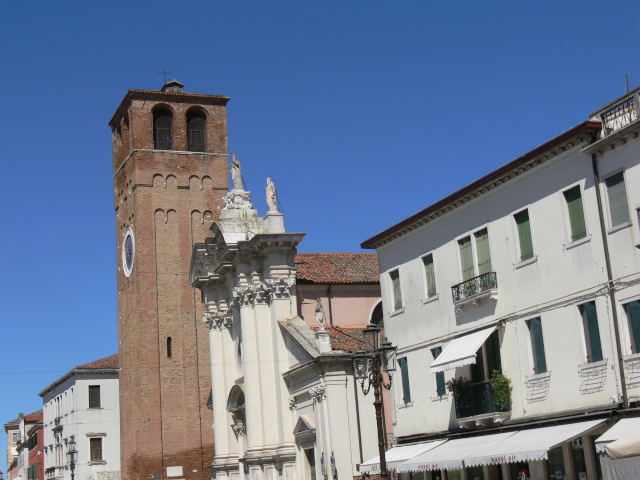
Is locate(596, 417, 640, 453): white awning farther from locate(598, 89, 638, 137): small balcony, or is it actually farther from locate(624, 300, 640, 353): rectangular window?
locate(598, 89, 638, 137): small balcony

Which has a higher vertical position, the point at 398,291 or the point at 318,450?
the point at 398,291

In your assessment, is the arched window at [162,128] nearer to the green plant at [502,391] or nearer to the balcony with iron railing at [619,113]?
the green plant at [502,391]

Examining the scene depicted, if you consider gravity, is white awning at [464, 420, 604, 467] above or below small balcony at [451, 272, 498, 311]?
below

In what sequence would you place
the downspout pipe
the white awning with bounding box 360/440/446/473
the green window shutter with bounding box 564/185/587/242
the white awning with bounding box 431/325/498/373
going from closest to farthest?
the downspout pipe
the green window shutter with bounding box 564/185/587/242
the white awning with bounding box 431/325/498/373
the white awning with bounding box 360/440/446/473

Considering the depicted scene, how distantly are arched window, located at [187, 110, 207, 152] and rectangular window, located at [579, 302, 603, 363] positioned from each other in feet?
125

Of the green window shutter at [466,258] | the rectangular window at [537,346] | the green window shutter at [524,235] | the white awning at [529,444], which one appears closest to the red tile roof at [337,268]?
the green window shutter at [466,258]

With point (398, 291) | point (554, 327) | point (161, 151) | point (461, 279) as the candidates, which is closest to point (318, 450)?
point (398, 291)

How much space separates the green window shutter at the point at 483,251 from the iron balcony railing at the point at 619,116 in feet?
16.4

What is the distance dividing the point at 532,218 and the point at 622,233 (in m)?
3.19

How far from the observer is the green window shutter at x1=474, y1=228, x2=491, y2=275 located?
24156 mm

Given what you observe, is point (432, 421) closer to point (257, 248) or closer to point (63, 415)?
point (257, 248)

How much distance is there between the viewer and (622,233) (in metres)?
19.4

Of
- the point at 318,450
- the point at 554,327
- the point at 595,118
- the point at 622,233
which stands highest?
the point at 595,118

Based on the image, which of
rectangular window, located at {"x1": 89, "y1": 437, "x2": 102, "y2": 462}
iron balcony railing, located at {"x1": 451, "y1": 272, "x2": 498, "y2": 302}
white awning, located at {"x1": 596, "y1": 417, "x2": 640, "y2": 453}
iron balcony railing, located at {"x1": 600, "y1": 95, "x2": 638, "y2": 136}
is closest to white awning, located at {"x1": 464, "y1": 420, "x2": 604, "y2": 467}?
white awning, located at {"x1": 596, "y1": 417, "x2": 640, "y2": 453}
